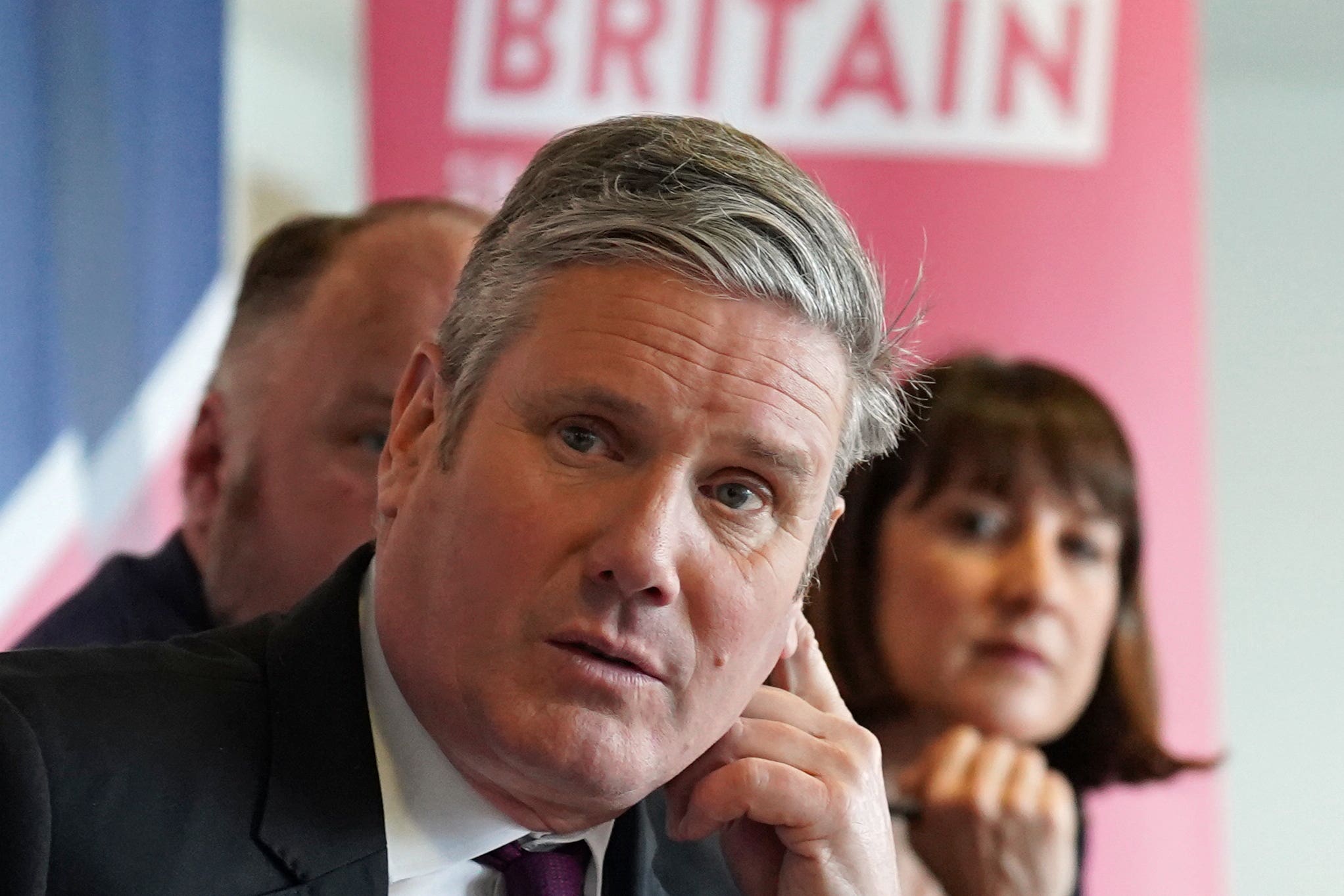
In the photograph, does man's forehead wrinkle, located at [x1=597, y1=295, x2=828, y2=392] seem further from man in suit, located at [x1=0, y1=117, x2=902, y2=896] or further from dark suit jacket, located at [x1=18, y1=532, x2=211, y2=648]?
dark suit jacket, located at [x1=18, y1=532, x2=211, y2=648]

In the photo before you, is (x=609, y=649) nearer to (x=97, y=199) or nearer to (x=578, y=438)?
(x=578, y=438)

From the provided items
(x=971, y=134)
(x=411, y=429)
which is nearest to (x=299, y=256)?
(x=411, y=429)

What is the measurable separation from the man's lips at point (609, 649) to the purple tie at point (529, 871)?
22 cm

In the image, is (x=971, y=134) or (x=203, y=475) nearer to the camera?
(x=203, y=475)

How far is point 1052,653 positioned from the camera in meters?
2.63

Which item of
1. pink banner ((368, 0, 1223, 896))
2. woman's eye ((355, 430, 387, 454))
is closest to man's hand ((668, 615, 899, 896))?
woman's eye ((355, 430, 387, 454))

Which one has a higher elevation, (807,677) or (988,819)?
(807,677)

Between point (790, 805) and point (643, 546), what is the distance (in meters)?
0.42

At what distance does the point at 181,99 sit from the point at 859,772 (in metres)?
2.25

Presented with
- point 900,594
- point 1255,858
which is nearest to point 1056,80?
point 900,594

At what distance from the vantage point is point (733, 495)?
4.69 feet

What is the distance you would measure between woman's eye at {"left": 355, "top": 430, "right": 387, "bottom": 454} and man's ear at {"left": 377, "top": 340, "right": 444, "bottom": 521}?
0.64m

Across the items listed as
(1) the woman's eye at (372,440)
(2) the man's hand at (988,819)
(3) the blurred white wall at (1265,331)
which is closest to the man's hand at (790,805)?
(1) the woman's eye at (372,440)

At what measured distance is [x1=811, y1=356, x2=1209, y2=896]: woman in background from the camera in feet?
8.38
